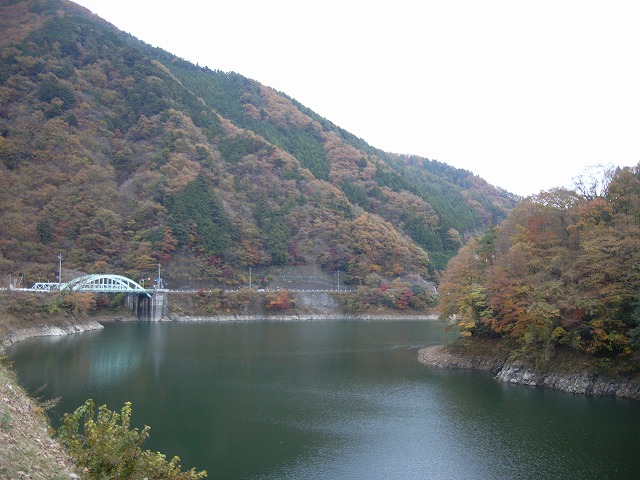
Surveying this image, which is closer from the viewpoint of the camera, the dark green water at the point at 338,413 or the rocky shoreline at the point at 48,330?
the dark green water at the point at 338,413

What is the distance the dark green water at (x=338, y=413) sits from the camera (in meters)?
15.5

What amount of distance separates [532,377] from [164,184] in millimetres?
54663

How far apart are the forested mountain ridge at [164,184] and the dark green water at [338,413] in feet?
91.5

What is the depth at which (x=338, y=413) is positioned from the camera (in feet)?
67.8

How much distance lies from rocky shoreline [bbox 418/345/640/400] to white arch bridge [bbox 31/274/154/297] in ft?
109

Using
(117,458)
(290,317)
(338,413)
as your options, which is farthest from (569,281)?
(290,317)

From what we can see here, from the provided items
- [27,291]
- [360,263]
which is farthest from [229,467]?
[360,263]

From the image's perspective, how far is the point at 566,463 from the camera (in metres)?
15.6

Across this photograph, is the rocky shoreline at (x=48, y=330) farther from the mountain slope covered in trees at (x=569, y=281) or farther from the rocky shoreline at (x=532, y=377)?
the mountain slope covered in trees at (x=569, y=281)

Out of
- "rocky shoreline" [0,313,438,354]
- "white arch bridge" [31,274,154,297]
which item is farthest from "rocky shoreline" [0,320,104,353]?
"white arch bridge" [31,274,154,297]

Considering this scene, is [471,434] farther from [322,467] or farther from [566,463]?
[322,467]

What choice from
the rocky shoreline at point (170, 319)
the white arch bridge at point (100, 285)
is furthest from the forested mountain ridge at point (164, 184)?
the rocky shoreline at point (170, 319)

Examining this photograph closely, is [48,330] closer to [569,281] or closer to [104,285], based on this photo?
[104,285]

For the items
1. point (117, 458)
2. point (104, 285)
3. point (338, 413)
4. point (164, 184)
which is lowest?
point (338, 413)
